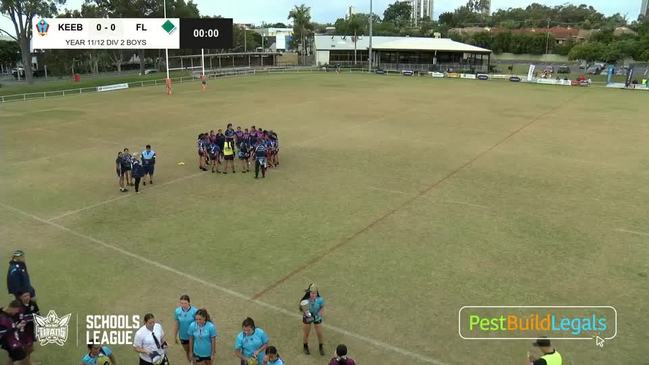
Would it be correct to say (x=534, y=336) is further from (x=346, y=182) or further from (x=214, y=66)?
(x=214, y=66)

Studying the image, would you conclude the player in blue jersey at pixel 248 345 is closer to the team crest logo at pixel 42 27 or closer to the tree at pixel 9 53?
the team crest logo at pixel 42 27

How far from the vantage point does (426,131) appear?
26.5 meters

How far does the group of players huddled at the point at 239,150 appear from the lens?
1773cm

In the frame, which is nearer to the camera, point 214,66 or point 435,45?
point 435,45

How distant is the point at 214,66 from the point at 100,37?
1592 inches

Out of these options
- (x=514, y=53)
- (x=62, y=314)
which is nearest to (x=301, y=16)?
(x=514, y=53)

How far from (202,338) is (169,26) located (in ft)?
136

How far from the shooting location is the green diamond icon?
42.9m

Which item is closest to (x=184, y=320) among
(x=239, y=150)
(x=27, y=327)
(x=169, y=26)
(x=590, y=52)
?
(x=27, y=327)

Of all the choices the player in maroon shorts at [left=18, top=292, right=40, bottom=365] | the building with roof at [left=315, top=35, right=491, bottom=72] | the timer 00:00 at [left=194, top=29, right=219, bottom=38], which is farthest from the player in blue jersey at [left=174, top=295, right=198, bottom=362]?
the building with roof at [left=315, top=35, right=491, bottom=72]

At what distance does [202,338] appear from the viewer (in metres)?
6.94

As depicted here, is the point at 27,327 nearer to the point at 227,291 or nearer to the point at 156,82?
the point at 227,291

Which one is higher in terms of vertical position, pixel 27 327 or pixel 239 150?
pixel 239 150

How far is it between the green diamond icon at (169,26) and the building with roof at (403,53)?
119ft
